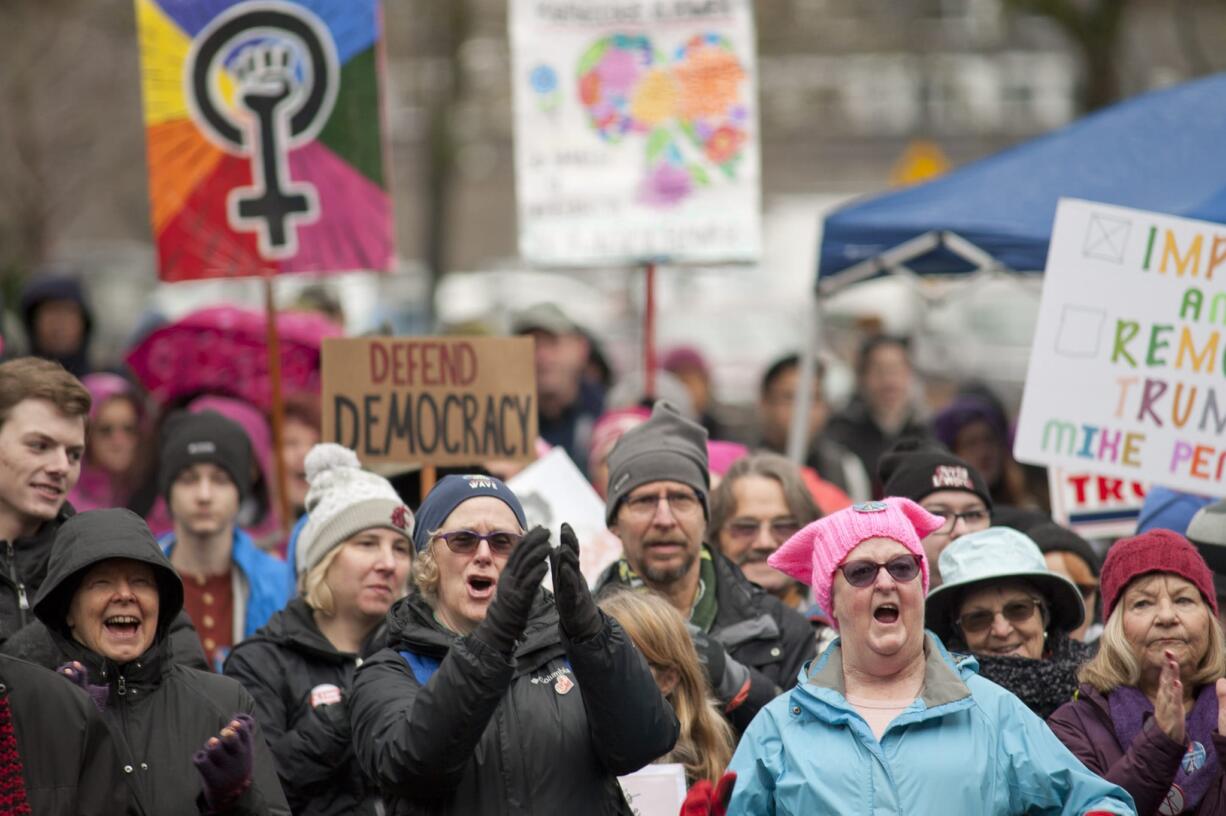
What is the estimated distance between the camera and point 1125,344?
285 inches

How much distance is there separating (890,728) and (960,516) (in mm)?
1991

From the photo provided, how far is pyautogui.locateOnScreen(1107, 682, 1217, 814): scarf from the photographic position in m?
5.41

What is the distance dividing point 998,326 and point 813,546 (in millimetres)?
21198

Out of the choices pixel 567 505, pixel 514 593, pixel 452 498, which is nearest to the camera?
pixel 514 593

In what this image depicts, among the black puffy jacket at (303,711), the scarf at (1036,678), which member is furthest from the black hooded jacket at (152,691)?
the scarf at (1036,678)

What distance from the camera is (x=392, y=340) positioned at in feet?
24.8

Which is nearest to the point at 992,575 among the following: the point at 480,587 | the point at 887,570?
the point at 887,570

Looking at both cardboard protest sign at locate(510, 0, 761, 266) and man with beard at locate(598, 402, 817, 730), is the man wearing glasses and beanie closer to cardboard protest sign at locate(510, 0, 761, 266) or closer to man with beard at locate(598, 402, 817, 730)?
man with beard at locate(598, 402, 817, 730)

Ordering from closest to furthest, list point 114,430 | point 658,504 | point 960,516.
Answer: point 658,504 → point 960,516 → point 114,430

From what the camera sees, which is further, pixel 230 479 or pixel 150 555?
pixel 230 479

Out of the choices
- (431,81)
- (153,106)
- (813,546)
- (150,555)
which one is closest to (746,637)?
(813,546)

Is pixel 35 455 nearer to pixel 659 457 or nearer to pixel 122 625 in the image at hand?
pixel 122 625

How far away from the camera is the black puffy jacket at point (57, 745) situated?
4.64m

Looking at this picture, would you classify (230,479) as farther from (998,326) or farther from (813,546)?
(998,326)
